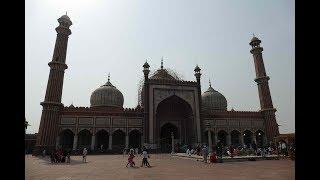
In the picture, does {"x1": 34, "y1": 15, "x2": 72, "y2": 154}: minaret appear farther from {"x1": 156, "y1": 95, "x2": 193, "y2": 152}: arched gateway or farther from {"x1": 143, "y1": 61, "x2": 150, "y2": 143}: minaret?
{"x1": 156, "y1": 95, "x2": 193, "y2": 152}: arched gateway

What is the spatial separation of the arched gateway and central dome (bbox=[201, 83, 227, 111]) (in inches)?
316

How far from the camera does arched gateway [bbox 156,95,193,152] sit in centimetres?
3206

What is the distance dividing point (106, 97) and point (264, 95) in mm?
20730

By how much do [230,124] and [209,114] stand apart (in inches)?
120

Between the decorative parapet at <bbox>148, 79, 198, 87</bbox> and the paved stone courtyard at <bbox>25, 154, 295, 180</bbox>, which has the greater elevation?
the decorative parapet at <bbox>148, 79, 198, 87</bbox>

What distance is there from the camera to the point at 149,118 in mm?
29578

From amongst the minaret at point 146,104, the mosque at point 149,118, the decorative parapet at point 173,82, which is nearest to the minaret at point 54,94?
the mosque at point 149,118

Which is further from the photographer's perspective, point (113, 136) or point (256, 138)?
point (256, 138)

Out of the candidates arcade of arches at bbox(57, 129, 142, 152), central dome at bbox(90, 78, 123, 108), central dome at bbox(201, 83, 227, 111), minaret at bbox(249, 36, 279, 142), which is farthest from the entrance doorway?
minaret at bbox(249, 36, 279, 142)

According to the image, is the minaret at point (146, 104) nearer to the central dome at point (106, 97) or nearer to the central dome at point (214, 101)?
the central dome at point (106, 97)
